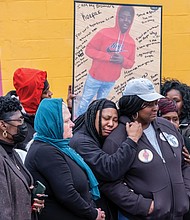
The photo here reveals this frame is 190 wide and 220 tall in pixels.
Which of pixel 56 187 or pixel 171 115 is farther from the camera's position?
pixel 171 115

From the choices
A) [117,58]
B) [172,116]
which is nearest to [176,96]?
[172,116]

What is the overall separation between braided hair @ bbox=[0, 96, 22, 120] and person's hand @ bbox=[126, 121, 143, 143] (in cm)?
85

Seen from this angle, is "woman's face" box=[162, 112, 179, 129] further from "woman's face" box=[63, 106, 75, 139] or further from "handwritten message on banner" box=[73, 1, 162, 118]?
"woman's face" box=[63, 106, 75, 139]

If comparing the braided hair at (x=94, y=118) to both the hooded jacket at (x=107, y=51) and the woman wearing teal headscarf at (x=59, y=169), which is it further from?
the hooded jacket at (x=107, y=51)

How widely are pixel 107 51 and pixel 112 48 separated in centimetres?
5

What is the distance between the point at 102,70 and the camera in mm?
5457

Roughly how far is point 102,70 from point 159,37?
621 millimetres

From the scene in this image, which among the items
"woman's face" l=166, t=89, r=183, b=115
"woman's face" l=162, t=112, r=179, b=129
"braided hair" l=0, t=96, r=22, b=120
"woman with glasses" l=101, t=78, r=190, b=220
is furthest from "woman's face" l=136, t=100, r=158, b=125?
"woman's face" l=166, t=89, r=183, b=115

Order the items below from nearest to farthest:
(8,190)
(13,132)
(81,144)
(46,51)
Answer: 1. (8,190)
2. (13,132)
3. (81,144)
4. (46,51)

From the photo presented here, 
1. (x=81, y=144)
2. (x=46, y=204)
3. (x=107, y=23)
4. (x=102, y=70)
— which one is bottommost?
(x=46, y=204)

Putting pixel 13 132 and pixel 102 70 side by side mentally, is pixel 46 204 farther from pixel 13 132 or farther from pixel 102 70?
pixel 102 70

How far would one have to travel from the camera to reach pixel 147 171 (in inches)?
177

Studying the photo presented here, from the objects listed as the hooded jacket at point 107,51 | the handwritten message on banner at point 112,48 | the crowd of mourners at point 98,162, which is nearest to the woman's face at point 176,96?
the handwritten message on banner at point 112,48

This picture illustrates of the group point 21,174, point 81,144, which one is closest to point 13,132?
point 21,174
